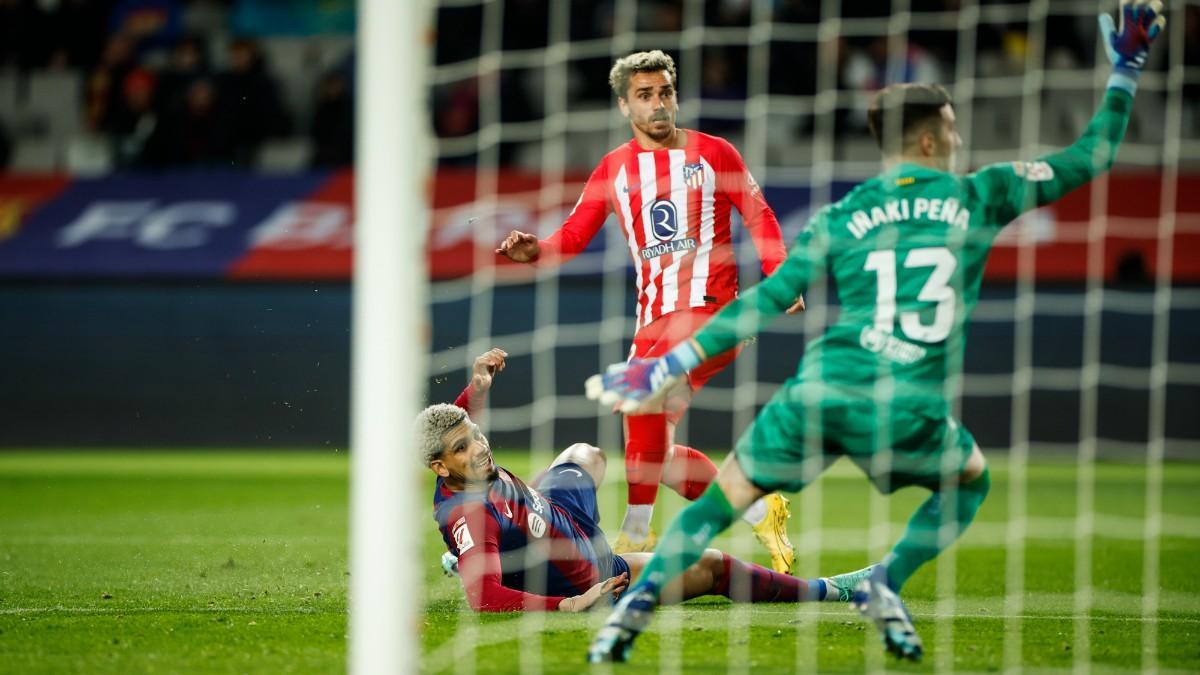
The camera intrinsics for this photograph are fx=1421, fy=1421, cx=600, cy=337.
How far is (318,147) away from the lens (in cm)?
1232

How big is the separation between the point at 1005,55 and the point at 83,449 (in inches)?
325

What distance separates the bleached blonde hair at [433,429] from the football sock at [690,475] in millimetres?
1046

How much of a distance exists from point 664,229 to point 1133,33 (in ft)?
6.30

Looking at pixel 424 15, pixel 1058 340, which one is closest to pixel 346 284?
pixel 1058 340

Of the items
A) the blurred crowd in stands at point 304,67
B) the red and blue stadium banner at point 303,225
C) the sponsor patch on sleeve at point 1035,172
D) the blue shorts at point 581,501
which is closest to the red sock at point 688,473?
the blue shorts at point 581,501

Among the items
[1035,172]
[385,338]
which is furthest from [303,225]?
[385,338]

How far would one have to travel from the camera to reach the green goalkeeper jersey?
3.82 m

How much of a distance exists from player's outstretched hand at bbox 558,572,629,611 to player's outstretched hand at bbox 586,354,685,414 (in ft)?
3.48

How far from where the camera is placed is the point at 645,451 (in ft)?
17.2

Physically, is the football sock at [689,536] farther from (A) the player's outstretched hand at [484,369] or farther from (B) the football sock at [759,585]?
(A) the player's outstretched hand at [484,369]

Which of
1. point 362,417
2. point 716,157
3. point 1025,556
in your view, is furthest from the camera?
point 1025,556

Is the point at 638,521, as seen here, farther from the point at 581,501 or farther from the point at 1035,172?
the point at 1035,172

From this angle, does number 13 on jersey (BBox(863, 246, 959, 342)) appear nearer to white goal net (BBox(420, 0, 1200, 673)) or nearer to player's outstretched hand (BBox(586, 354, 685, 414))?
player's outstretched hand (BBox(586, 354, 685, 414))

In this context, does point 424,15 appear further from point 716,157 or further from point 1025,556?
point 1025,556
